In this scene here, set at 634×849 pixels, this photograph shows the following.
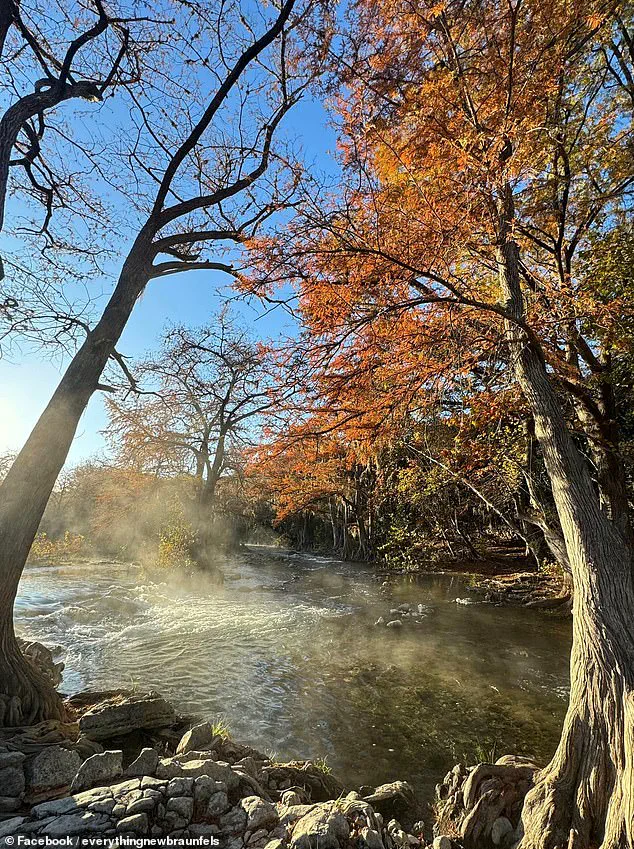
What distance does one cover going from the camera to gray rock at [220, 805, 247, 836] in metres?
2.58

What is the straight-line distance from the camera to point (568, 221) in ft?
26.5

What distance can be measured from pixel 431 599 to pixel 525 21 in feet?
52.1

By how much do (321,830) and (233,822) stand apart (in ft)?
2.07

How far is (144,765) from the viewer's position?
310cm

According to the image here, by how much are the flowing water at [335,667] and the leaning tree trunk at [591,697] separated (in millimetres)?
1757

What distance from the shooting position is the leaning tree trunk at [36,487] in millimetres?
3875

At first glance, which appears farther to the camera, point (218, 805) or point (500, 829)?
point (500, 829)

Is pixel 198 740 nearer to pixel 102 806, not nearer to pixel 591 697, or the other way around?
pixel 102 806

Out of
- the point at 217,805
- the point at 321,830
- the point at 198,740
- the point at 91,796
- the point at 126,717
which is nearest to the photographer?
the point at 321,830

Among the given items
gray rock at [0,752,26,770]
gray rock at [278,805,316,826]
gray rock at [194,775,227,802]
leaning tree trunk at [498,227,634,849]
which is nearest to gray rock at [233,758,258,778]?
gray rock at [194,775,227,802]

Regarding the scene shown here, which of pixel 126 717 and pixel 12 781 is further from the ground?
pixel 12 781

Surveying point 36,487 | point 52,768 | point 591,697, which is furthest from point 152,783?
point 591,697

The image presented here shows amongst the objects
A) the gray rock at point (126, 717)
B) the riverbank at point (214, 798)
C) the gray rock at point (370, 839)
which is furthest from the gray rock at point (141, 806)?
the gray rock at point (126, 717)

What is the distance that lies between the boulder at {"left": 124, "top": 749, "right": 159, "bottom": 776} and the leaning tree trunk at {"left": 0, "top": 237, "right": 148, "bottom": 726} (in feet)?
4.92
